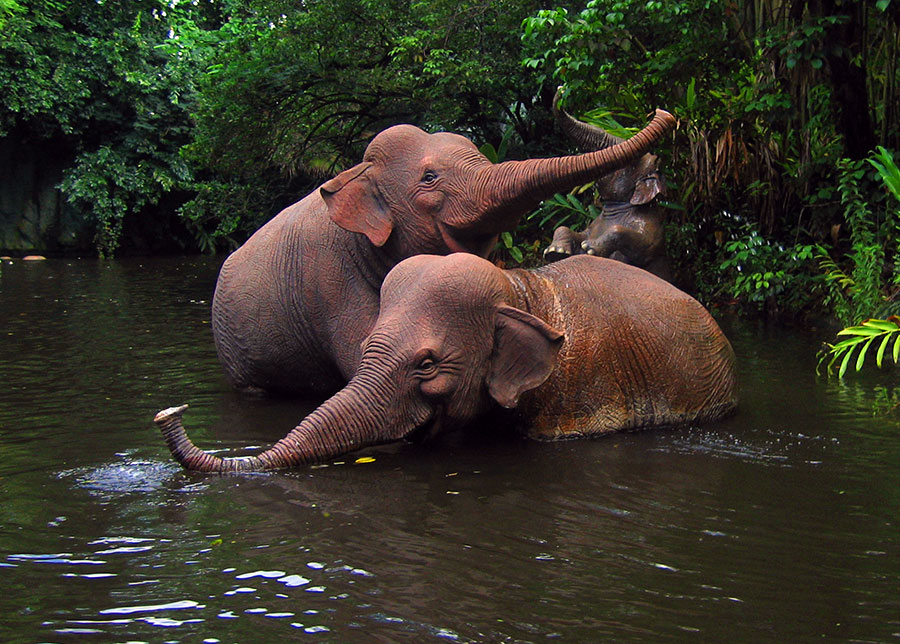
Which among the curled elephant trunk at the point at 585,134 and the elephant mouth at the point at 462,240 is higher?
the curled elephant trunk at the point at 585,134

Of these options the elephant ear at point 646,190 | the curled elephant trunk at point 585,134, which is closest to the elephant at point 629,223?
the elephant ear at point 646,190

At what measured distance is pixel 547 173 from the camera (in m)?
6.69

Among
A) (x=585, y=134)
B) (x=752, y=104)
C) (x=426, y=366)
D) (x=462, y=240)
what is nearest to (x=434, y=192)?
(x=462, y=240)

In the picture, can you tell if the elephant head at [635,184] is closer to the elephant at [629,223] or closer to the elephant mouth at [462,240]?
the elephant at [629,223]

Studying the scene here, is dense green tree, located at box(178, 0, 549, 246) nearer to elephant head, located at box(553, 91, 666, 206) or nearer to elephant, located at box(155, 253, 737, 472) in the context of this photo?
elephant head, located at box(553, 91, 666, 206)

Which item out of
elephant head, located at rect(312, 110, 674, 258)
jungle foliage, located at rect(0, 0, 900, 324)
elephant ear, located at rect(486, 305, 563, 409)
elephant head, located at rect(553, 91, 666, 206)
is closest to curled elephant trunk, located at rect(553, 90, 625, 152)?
elephant head, located at rect(553, 91, 666, 206)

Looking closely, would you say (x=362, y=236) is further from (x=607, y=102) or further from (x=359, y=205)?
(x=607, y=102)

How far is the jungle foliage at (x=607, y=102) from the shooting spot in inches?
407

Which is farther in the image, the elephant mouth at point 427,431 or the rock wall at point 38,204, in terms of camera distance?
the rock wall at point 38,204

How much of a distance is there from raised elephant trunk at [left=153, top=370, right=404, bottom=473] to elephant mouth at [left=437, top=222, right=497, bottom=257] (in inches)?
67.8

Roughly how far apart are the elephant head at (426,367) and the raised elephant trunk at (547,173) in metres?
0.95

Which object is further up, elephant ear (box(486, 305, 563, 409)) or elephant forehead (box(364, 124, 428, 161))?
elephant forehead (box(364, 124, 428, 161))

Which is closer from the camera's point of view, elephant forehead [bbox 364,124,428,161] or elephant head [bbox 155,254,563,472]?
elephant head [bbox 155,254,563,472]

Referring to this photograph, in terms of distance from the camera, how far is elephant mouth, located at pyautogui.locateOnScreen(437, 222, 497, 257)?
23.0 ft
